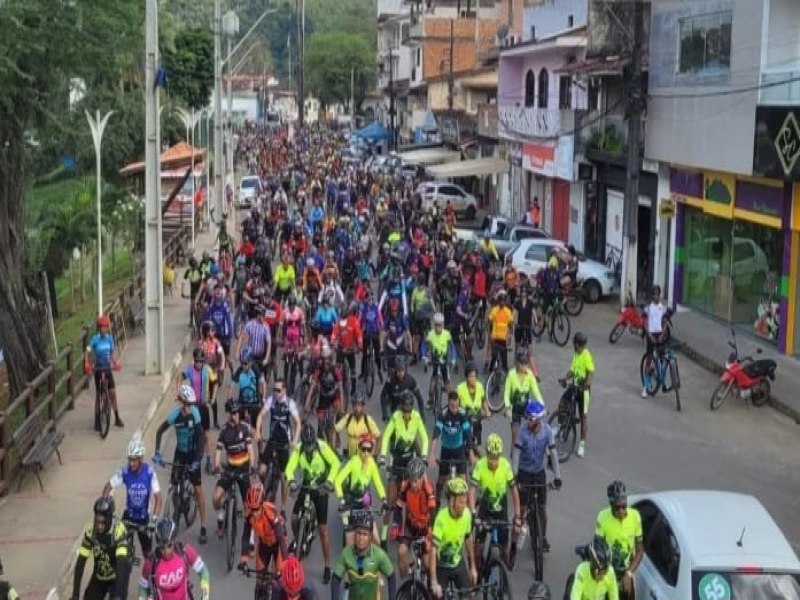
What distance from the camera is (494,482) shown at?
34.2 ft

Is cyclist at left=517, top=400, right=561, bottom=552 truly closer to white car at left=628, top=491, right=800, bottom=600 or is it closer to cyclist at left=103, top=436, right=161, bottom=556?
white car at left=628, top=491, right=800, bottom=600

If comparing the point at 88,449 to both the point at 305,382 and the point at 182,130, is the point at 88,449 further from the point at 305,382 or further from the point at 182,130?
the point at 182,130

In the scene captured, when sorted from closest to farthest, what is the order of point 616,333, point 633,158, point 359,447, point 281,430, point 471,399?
point 359,447 < point 281,430 < point 471,399 < point 616,333 < point 633,158

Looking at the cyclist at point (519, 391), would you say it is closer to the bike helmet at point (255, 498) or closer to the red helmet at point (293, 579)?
the bike helmet at point (255, 498)

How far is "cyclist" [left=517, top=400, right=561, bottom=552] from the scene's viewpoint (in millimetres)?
11320

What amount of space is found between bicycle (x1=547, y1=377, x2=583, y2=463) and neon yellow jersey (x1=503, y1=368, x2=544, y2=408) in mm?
1485

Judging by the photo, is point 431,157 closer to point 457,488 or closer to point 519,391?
point 519,391

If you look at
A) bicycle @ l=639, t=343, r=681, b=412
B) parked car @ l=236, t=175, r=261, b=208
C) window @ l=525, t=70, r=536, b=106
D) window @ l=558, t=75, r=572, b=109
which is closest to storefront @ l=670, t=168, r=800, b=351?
bicycle @ l=639, t=343, r=681, b=412

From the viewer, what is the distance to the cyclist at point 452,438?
40.3 feet

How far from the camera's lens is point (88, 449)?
51.0ft

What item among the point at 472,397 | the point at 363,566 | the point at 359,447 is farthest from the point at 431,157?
the point at 363,566

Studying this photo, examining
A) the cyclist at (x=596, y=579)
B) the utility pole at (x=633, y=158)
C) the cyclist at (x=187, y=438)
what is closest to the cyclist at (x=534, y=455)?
the cyclist at (x=596, y=579)

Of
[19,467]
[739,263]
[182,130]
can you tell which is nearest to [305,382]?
[19,467]

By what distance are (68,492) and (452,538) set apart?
19.7 feet
